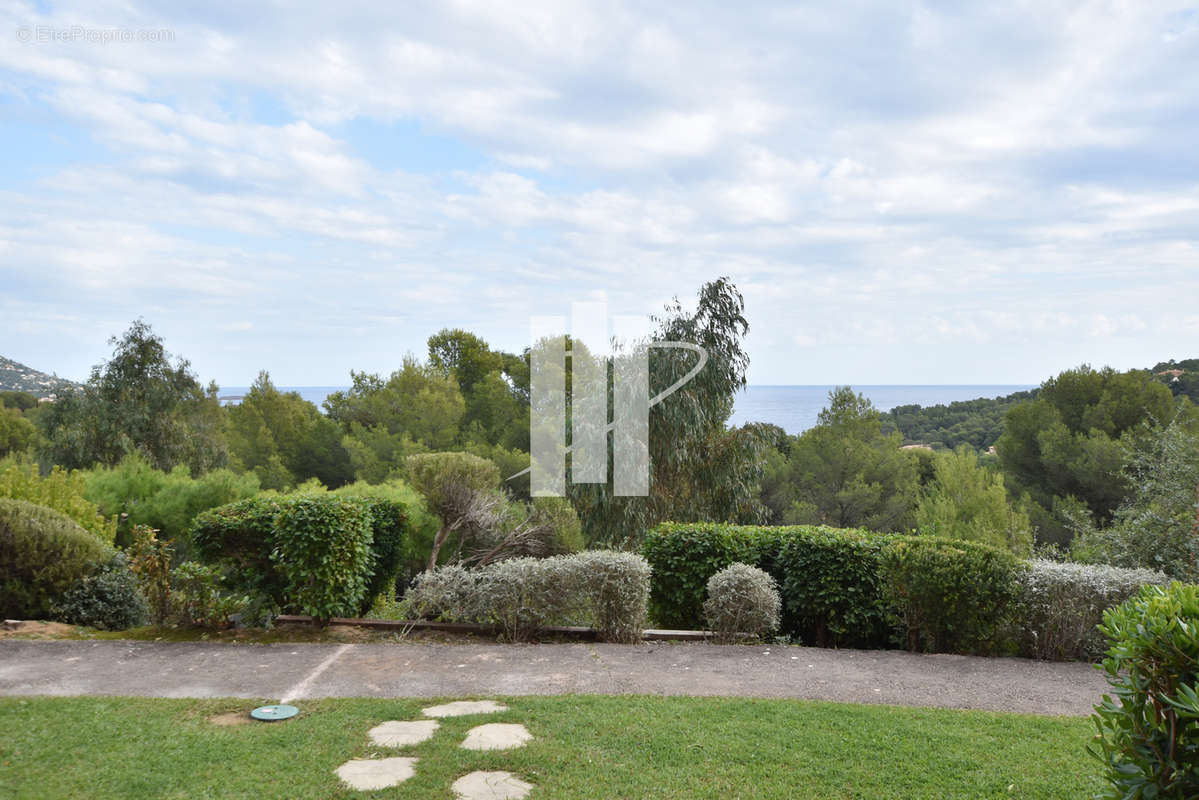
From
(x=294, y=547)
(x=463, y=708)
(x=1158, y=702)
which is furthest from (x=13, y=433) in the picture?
(x=1158, y=702)

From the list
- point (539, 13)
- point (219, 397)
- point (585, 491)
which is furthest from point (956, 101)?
point (219, 397)

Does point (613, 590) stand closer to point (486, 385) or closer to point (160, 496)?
point (160, 496)

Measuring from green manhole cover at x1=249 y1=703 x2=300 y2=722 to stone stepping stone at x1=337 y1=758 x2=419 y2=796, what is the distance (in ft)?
2.77

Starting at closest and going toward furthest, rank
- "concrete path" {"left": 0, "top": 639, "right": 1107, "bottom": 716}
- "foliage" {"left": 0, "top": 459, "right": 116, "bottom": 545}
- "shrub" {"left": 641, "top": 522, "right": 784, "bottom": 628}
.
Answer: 1. "concrete path" {"left": 0, "top": 639, "right": 1107, "bottom": 716}
2. "shrub" {"left": 641, "top": 522, "right": 784, "bottom": 628}
3. "foliage" {"left": 0, "top": 459, "right": 116, "bottom": 545}

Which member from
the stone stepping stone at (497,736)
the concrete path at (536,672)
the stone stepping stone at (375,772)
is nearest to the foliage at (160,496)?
the concrete path at (536,672)

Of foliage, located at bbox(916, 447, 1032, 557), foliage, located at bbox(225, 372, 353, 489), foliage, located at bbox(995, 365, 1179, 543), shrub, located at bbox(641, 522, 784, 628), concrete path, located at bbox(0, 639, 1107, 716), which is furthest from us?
foliage, located at bbox(225, 372, 353, 489)

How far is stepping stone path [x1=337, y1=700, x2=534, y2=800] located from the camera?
2.99 metres

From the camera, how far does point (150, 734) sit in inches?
141

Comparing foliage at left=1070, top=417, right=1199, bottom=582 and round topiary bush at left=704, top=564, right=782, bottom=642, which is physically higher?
foliage at left=1070, top=417, right=1199, bottom=582

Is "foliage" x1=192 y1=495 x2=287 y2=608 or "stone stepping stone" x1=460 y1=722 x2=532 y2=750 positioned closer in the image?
"stone stepping stone" x1=460 y1=722 x2=532 y2=750

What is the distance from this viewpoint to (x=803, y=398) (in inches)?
947

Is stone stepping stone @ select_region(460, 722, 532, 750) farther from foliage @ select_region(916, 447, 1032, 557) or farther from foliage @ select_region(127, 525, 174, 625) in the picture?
foliage @ select_region(916, 447, 1032, 557)

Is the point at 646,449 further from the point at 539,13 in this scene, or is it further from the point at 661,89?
the point at 539,13

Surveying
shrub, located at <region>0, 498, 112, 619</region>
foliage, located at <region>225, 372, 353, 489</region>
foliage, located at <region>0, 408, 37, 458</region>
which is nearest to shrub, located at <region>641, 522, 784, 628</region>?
shrub, located at <region>0, 498, 112, 619</region>
